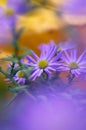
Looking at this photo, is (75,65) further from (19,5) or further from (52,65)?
(19,5)

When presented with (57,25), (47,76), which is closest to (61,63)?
(47,76)

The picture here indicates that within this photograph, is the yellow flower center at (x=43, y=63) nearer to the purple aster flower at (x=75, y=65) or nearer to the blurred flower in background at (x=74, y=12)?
the purple aster flower at (x=75, y=65)

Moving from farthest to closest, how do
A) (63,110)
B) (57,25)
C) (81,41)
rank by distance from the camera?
(57,25), (81,41), (63,110)

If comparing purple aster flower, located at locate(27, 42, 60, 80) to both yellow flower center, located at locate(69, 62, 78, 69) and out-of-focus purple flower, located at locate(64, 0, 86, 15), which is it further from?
out-of-focus purple flower, located at locate(64, 0, 86, 15)

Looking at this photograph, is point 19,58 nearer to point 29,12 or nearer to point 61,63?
point 61,63

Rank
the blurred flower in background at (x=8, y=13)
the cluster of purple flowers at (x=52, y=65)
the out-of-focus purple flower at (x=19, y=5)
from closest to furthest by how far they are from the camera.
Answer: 1. the cluster of purple flowers at (x=52, y=65)
2. the blurred flower in background at (x=8, y=13)
3. the out-of-focus purple flower at (x=19, y=5)

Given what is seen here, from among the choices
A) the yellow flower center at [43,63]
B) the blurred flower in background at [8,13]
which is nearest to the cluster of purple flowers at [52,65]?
the yellow flower center at [43,63]

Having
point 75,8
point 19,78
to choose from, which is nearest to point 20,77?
point 19,78

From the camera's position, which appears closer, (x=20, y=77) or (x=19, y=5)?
(x=20, y=77)
